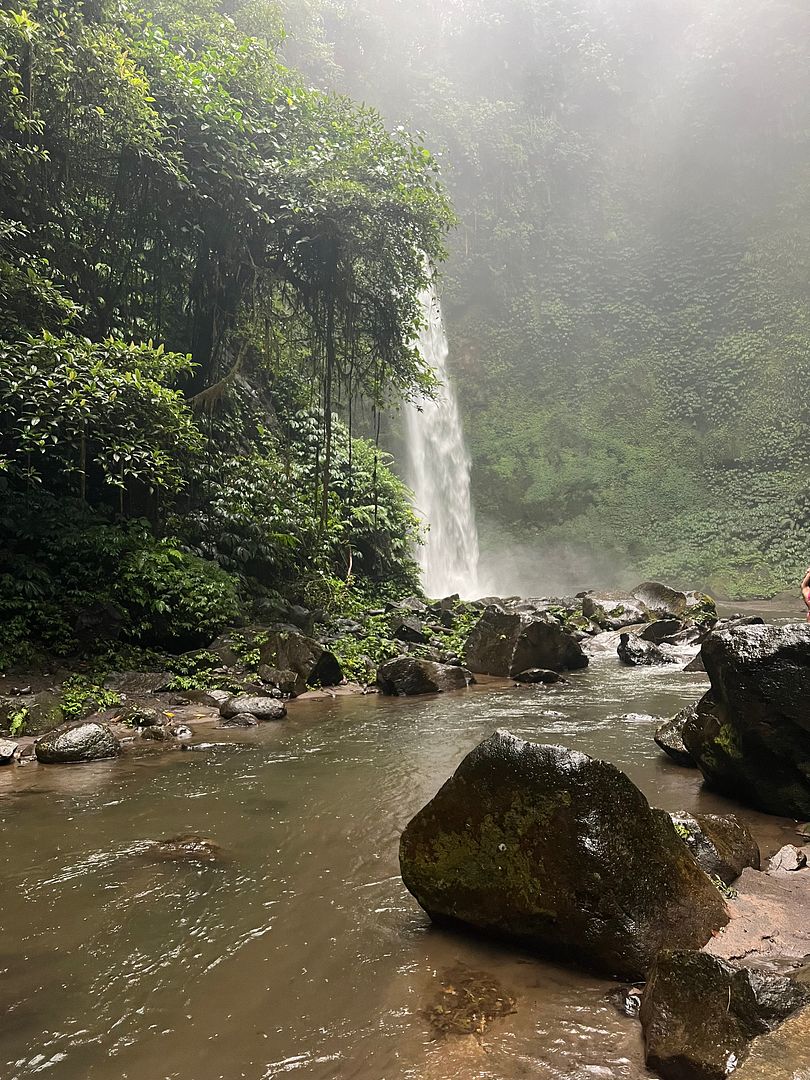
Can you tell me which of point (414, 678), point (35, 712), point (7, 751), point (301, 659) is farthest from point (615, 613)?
point (7, 751)

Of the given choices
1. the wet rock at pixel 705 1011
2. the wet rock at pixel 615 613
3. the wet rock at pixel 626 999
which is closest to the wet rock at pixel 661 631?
the wet rock at pixel 615 613

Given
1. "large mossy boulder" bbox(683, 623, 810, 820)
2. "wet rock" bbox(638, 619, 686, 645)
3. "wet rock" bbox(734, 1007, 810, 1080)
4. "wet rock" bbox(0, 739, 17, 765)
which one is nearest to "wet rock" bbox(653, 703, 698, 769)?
"large mossy boulder" bbox(683, 623, 810, 820)

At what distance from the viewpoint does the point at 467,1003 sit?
236cm

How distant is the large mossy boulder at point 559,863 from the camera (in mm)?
2557

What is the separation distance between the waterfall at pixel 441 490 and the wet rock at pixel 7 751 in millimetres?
18909

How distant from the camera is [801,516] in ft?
86.1

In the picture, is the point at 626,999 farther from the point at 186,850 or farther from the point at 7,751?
the point at 7,751

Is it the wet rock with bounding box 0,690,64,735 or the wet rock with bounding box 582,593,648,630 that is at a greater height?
the wet rock with bounding box 582,593,648,630

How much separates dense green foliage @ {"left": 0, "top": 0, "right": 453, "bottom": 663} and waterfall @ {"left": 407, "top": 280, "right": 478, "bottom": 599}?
10851 millimetres

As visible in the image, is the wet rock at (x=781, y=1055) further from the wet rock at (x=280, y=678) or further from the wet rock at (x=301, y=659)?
the wet rock at (x=301, y=659)

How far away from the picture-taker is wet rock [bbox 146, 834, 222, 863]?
3.70 metres

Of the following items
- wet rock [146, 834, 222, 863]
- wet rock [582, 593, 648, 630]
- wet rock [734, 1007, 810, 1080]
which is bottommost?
wet rock [146, 834, 222, 863]

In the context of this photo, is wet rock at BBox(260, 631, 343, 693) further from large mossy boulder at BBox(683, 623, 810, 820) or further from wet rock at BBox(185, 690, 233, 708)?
large mossy boulder at BBox(683, 623, 810, 820)

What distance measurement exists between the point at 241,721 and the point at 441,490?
69.1 ft
